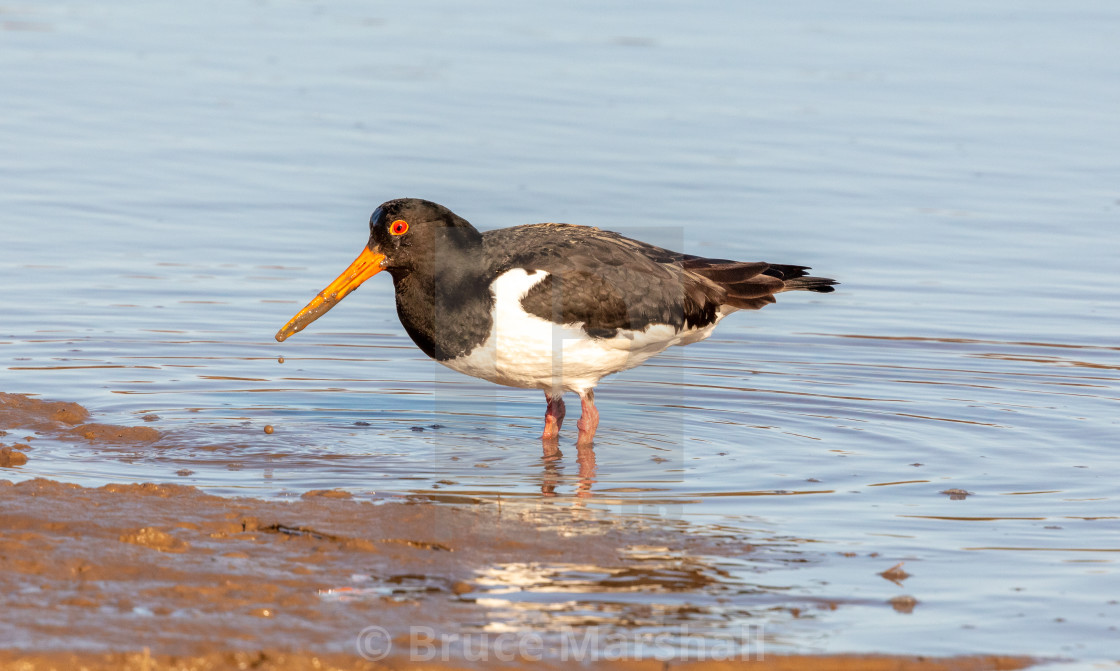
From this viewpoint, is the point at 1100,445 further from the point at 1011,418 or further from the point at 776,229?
the point at 776,229

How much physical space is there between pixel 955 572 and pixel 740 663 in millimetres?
1624

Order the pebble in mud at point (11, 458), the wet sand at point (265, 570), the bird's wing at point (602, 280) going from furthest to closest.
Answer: the bird's wing at point (602, 280), the pebble in mud at point (11, 458), the wet sand at point (265, 570)

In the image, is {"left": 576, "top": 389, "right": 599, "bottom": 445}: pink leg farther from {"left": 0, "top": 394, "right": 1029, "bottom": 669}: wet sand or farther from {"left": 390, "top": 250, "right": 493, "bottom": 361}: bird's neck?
{"left": 0, "top": 394, "right": 1029, "bottom": 669}: wet sand

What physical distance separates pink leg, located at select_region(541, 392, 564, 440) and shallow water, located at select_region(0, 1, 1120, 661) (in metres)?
0.22

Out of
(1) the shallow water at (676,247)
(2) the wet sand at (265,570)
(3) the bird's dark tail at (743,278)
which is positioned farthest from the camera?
(3) the bird's dark tail at (743,278)

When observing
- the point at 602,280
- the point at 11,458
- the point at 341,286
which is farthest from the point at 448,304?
the point at 11,458

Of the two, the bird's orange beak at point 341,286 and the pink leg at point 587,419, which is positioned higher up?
the bird's orange beak at point 341,286

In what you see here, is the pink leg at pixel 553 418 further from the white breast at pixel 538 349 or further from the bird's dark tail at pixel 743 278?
the bird's dark tail at pixel 743 278

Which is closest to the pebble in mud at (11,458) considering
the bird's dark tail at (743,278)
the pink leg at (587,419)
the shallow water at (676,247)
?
the shallow water at (676,247)

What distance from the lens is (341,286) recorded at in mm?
8258

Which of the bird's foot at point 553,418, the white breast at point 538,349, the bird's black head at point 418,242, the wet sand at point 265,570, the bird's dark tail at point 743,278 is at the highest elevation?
the bird's black head at point 418,242

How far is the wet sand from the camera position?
4859 millimetres

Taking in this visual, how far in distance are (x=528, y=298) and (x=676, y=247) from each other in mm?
4671

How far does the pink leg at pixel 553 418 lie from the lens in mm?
8455
